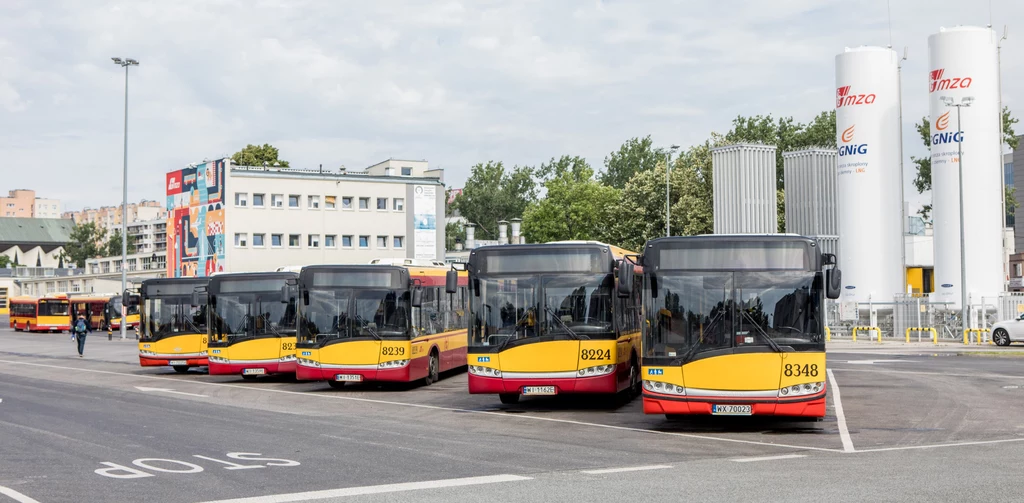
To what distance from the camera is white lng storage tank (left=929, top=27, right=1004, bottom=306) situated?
159 feet

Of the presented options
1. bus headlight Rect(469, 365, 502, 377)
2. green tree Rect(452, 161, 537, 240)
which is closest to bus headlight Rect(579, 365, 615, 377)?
bus headlight Rect(469, 365, 502, 377)

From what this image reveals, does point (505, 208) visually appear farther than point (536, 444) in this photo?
Yes

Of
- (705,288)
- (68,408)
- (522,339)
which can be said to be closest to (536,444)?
(705,288)

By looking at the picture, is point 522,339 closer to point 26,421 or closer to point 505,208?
point 26,421

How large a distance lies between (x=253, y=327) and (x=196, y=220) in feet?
173

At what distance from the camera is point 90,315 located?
78062 mm

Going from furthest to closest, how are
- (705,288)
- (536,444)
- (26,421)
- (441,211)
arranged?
(441,211) < (26,421) < (705,288) < (536,444)

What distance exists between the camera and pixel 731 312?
14898 millimetres

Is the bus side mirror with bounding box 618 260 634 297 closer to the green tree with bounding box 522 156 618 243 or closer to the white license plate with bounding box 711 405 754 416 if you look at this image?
the white license plate with bounding box 711 405 754 416

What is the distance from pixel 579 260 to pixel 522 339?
5.42 feet

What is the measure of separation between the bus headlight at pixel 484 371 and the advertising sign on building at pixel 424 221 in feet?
195

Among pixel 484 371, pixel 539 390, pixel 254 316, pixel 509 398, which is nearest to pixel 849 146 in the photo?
pixel 254 316

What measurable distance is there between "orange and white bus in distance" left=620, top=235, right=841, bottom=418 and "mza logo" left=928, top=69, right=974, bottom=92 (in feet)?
124

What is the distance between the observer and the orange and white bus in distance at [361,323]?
23156mm
